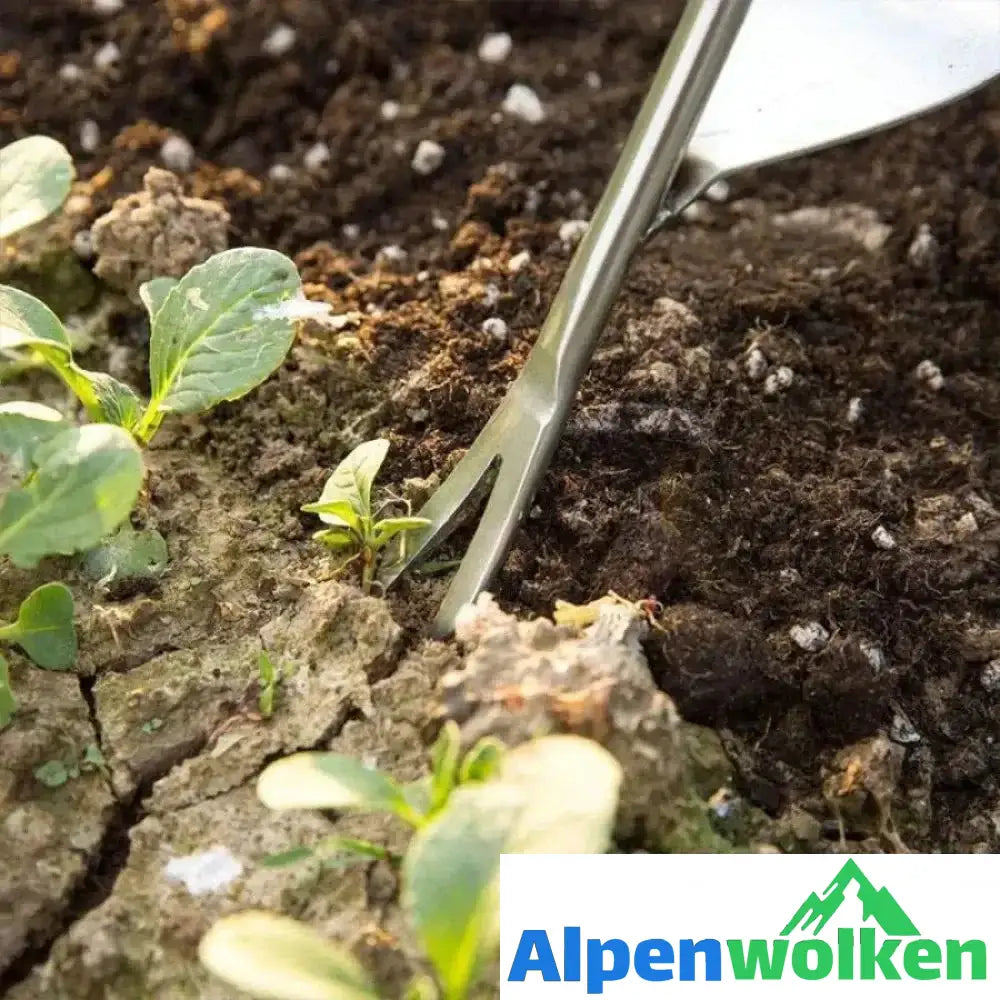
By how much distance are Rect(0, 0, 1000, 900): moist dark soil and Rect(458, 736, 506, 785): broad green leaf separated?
21cm

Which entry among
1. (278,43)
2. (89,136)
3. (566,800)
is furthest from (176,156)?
(566,800)

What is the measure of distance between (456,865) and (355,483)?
38 centimetres

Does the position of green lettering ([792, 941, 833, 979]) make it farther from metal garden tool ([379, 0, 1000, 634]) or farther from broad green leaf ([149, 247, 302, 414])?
broad green leaf ([149, 247, 302, 414])

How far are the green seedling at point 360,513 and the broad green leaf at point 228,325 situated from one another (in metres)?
0.12

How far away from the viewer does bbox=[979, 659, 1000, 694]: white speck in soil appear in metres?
0.98

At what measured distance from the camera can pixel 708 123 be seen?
1155mm

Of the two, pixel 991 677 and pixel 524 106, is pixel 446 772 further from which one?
pixel 524 106

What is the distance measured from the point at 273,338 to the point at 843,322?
2.07 feet

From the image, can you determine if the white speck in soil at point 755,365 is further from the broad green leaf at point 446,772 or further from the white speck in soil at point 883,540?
the broad green leaf at point 446,772

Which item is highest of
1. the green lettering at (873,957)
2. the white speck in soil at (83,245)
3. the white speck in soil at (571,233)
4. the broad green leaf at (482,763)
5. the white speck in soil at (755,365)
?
the white speck in soil at (83,245)

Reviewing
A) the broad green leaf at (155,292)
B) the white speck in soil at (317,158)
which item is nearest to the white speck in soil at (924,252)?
the white speck in soil at (317,158)

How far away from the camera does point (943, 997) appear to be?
82 cm

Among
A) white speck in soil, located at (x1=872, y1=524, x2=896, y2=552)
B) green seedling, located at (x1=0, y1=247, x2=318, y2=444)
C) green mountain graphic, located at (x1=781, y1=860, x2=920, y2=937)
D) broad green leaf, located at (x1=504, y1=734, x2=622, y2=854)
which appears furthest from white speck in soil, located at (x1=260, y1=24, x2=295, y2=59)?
green mountain graphic, located at (x1=781, y1=860, x2=920, y2=937)

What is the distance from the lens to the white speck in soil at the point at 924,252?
4.21ft
